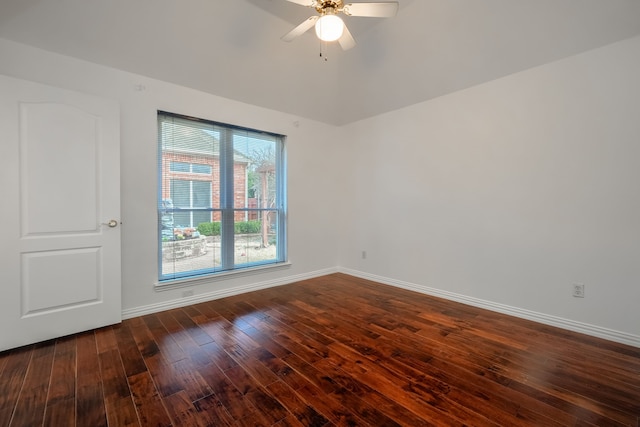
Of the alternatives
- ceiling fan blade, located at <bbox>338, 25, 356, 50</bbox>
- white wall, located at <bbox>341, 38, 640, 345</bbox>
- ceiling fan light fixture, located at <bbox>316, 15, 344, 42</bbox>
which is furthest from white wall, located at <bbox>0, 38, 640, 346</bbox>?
ceiling fan light fixture, located at <bbox>316, 15, 344, 42</bbox>

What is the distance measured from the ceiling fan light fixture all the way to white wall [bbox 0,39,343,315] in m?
1.89

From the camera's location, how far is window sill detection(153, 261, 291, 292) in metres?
3.14

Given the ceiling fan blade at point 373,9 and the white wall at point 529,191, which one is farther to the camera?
the white wall at point 529,191

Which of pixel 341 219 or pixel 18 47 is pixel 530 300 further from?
pixel 18 47

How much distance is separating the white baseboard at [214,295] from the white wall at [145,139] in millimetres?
15

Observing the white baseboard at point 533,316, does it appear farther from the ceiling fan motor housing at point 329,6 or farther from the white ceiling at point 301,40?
the ceiling fan motor housing at point 329,6

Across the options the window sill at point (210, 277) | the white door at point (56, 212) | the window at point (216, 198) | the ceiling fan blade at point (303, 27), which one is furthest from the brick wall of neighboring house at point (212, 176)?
the ceiling fan blade at point (303, 27)

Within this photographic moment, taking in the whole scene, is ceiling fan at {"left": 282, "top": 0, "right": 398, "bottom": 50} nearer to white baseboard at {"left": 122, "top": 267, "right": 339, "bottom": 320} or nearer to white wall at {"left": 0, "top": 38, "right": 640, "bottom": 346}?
white wall at {"left": 0, "top": 38, "right": 640, "bottom": 346}

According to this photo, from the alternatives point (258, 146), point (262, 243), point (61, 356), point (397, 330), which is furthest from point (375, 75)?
point (61, 356)

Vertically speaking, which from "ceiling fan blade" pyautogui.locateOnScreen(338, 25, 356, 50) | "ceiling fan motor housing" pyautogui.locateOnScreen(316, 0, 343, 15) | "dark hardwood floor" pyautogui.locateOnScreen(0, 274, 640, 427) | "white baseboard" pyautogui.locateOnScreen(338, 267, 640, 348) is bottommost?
"dark hardwood floor" pyautogui.locateOnScreen(0, 274, 640, 427)

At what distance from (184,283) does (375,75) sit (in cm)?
358

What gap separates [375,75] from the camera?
3.69 metres

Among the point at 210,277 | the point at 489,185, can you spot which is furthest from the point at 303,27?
the point at 210,277

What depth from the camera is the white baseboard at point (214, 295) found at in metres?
2.96
